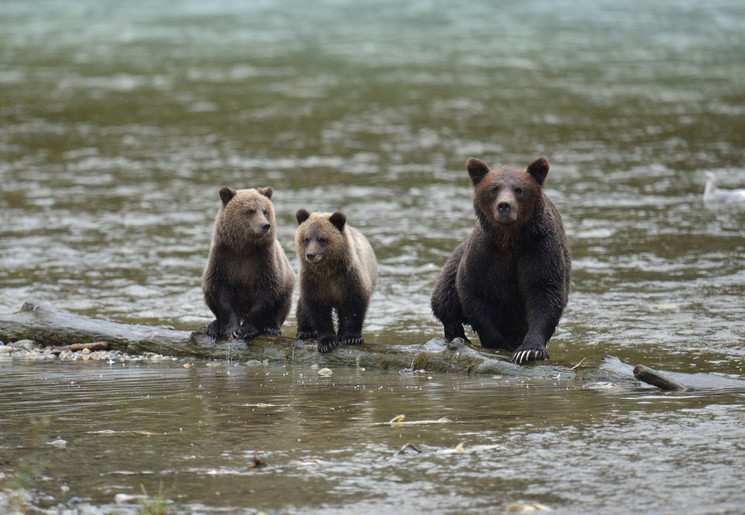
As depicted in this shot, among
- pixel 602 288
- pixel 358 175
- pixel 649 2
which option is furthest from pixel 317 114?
pixel 649 2

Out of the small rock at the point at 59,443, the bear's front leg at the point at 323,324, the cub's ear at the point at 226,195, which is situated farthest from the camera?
the cub's ear at the point at 226,195

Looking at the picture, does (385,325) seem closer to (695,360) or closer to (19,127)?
(695,360)

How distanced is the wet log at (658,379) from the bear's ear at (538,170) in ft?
5.08

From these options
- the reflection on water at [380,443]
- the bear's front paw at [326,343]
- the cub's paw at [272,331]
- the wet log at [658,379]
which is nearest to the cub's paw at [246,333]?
the cub's paw at [272,331]

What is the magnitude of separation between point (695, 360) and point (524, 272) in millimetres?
1789

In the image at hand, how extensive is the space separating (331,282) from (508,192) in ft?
5.68

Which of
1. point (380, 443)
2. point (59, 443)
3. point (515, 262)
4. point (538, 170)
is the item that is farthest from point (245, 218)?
point (380, 443)

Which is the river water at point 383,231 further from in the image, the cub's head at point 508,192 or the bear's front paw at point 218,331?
the cub's head at point 508,192

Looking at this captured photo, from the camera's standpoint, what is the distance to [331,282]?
340 inches

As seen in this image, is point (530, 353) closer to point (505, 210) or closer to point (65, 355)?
point (505, 210)

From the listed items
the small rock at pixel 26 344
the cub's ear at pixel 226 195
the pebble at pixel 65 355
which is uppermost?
the cub's ear at pixel 226 195

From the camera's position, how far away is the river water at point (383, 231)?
539 cm

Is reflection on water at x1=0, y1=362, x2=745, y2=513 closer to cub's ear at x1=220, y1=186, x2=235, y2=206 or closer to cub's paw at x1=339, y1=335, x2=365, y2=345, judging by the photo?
cub's paw at x1=339, y1=335, x2=365, y2=345

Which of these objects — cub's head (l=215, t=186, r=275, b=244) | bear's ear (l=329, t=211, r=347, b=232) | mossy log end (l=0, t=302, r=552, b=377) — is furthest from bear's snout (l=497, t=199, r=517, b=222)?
cub's head (l=215, t=186, r=275, b=244)
